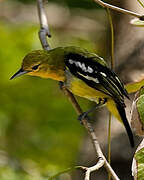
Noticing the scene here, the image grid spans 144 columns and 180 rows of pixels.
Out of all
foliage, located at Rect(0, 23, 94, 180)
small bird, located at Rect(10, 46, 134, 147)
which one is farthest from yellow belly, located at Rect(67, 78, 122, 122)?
foliage, located at Rect(0, 23, 94, 180)

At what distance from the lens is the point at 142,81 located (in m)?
1.72

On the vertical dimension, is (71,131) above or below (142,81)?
below

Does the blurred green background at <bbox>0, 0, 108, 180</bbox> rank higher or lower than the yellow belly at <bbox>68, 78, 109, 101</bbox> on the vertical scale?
lower

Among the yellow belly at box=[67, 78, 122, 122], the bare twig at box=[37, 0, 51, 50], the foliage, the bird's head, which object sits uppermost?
the bare twig at box=[37, 0, 51, 50]

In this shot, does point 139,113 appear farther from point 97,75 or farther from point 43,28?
point 43,28

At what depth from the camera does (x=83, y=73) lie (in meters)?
2.78

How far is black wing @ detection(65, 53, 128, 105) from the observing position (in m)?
2.66

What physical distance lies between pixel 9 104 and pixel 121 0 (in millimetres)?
1614

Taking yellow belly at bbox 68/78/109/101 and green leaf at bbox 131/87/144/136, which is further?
yellow belly at bbox 68/78/109/101

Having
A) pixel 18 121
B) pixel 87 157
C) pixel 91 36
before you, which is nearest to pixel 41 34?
pixel 87 157

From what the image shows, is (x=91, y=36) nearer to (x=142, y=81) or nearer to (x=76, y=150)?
(x=76, y=150)

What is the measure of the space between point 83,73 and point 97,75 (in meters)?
0.10

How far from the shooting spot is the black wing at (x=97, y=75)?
266cm

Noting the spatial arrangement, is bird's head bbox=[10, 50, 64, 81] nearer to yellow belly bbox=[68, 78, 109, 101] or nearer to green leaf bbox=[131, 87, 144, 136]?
yellow belly bbox=[68, 78, 109, 101]
